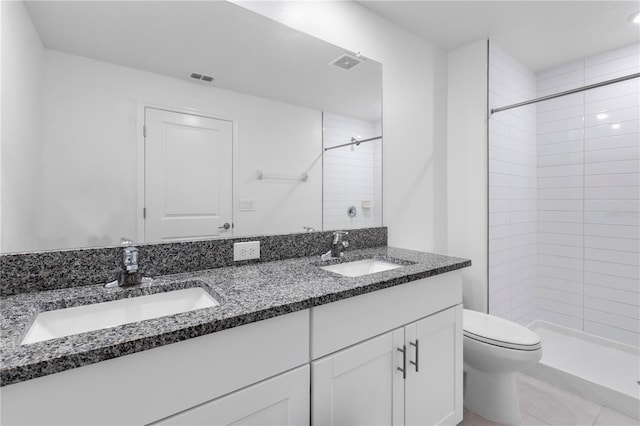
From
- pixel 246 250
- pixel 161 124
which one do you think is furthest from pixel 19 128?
pixel 246 250

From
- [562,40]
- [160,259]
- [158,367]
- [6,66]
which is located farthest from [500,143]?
[6,66]

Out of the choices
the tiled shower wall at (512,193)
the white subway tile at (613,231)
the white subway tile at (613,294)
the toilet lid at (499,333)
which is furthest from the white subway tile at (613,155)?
the toilet lid at (499,333)

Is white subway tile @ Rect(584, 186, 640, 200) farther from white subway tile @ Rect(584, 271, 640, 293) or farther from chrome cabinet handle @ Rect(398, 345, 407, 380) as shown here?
chrome cabinet handle @ Rect(398, 345, 407, 380)

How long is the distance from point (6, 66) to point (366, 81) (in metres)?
1.59

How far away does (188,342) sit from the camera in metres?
0.73

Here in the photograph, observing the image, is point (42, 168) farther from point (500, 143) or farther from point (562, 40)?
point (562, 40)

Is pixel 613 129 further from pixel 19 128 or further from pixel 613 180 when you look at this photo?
pixel 19 128

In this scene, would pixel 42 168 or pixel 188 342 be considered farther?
pixel 42 168

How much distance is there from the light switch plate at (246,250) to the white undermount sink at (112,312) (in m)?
0.28

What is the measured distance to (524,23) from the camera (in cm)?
208

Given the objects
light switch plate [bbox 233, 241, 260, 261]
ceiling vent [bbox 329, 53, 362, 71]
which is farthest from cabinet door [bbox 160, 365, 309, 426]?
ceiling vent [bbox 329, 53, 362, 71]

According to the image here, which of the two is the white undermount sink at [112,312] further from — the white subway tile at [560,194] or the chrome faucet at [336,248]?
the white subway tile at [560,194]

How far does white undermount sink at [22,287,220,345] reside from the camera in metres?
0.84

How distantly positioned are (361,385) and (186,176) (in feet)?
3.31
